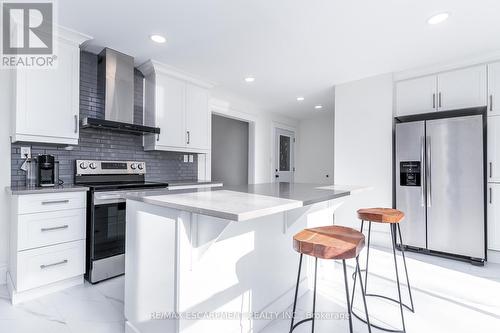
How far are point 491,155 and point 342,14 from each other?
2441 millimetres

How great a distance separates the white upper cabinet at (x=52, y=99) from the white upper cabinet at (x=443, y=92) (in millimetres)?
3903

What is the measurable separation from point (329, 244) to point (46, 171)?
8.36 ft

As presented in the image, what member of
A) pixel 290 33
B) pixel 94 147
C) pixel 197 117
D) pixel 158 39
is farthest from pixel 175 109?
pixel 290 33

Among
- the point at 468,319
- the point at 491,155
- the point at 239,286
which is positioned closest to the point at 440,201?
the point at 491,155

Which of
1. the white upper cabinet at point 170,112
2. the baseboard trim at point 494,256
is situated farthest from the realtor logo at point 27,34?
the baseboard trim at point 494,256

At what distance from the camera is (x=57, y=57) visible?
239 cm

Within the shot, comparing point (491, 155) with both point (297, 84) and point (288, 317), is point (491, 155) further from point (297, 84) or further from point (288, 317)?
point (288, 317)

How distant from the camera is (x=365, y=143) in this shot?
3688 mm

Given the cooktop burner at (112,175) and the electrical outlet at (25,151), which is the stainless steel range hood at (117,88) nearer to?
the cooktop burner at (112,175)

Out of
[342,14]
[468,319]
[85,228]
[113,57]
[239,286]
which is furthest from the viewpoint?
[113,57]

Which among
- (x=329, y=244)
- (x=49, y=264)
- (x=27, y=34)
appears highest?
(x=27, y=34)

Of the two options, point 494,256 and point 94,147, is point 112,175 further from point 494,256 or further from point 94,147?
point 494,256

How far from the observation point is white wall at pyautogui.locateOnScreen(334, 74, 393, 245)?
3506 mm

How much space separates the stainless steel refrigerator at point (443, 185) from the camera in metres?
2.86
